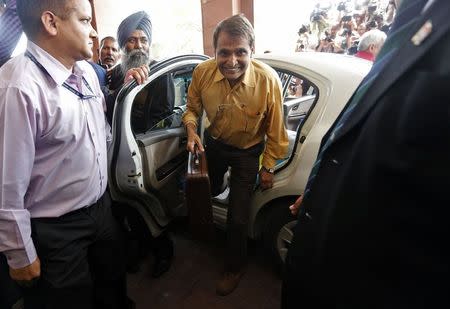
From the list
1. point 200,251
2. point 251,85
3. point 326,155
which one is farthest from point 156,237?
point 326,155

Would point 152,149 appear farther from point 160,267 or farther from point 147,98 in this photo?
point 160,267

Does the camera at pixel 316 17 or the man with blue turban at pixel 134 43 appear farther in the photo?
the camera at pixel 316 17

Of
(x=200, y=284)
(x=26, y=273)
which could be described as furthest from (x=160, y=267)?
(x=26, y=273)

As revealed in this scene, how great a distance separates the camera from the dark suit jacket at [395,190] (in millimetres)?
484

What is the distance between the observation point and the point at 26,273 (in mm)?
1111

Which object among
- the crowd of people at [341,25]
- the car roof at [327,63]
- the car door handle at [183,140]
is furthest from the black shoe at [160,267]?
the crowd of people at [341,25]

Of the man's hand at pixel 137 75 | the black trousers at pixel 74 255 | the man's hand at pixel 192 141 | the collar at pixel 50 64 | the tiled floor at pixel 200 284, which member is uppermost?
the collar at pixel 50 64

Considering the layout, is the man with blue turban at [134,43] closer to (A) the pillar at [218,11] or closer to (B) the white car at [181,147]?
(B) the white car at [181,147]

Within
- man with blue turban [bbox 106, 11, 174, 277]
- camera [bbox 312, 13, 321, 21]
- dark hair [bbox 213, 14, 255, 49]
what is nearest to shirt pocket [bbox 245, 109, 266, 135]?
dark hair [bbox 213, 14, 255, 49]

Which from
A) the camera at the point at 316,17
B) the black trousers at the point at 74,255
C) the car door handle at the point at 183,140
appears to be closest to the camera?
the black trousers at the point at 74,255

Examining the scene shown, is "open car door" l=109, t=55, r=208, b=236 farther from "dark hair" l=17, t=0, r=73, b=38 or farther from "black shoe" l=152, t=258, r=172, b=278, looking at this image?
"dark hair" l=17, t=0, r=73, b=38

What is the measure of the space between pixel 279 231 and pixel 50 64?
1.69 meters

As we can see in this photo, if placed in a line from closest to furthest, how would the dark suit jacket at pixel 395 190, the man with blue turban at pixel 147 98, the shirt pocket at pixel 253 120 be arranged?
1. the dark suit jacket at pixel 395 190
2. the shirt pocket at pixel 253 120
3. the man with blue turban at pixel 147 98

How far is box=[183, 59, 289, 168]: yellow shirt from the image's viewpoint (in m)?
1.82
